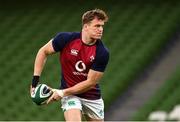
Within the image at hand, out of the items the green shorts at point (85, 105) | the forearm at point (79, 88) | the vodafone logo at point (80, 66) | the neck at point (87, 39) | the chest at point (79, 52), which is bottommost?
the green shorts at point (85, 105)

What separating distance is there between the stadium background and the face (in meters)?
5.32

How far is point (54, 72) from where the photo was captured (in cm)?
1277

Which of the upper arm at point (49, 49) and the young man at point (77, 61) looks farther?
the upper arm at point (49, 49)

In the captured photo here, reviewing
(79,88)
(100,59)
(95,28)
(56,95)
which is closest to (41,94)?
(56,95)

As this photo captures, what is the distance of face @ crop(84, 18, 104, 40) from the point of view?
566cm

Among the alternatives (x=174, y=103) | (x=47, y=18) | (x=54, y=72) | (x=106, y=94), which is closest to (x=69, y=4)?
(x=47, y=18)

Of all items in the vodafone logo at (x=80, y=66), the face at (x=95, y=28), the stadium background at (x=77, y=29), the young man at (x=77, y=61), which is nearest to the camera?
the face at (x=95, y=28)

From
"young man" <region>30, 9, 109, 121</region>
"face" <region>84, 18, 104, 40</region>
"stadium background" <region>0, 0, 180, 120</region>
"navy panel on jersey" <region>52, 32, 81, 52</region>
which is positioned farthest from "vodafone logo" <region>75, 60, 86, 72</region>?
"stadium background" <region>0, 0, 180, 120</region>

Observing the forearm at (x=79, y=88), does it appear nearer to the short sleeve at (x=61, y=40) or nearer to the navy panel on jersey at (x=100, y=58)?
the navy panel on jersey at (x=100, y=58)

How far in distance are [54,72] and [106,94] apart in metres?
1.57

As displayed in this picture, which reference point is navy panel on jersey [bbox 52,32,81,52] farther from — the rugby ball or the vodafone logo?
the rugby ball

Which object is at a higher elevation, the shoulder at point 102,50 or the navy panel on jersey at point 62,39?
the navy panel on jersey at point 62,39

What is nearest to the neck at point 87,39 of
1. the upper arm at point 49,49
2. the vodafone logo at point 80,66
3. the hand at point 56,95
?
the vodafone logo at point 80,66

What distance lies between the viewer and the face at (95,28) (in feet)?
18.6
